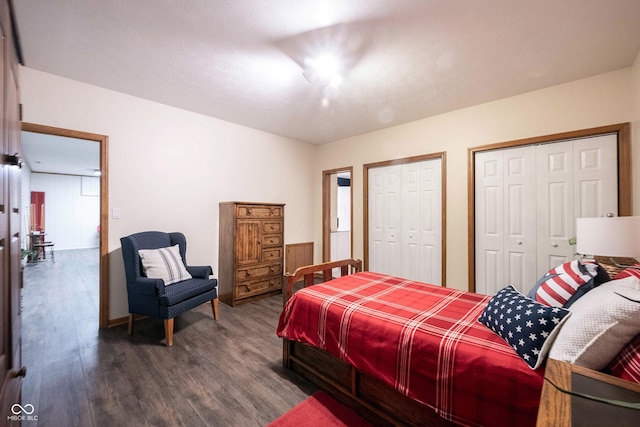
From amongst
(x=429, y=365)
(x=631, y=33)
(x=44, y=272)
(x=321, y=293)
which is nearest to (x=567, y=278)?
(x=429, y=365)

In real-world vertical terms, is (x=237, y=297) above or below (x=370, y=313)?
below

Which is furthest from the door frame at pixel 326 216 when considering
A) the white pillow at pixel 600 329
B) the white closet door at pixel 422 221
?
the white pillow at pixel 600 329

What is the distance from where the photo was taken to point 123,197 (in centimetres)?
289

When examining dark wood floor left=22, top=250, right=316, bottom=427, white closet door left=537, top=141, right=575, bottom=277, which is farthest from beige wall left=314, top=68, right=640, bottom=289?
dark wood floor left=22, top=250, right=316, bottom=427

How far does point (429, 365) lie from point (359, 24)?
2.15 meters

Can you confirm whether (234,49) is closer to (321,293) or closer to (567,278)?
(321,293)

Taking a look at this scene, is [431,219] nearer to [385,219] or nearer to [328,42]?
[385,219]

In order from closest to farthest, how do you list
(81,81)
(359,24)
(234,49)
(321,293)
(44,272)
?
(359,24) → (321,293) → (234,49) → (81,81) → (44,272)

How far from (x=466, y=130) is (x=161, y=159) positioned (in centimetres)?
379

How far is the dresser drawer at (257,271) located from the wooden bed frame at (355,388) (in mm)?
1489

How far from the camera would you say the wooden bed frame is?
139cm

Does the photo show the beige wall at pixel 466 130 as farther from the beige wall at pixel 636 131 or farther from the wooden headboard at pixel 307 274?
the wooden headboard at pixel 307 274

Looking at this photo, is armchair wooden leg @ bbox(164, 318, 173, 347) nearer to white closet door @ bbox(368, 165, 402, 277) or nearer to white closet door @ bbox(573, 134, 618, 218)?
white closet door @ bbox(368, 165, 402, 277)

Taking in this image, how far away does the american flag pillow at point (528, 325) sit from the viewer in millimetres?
1094
